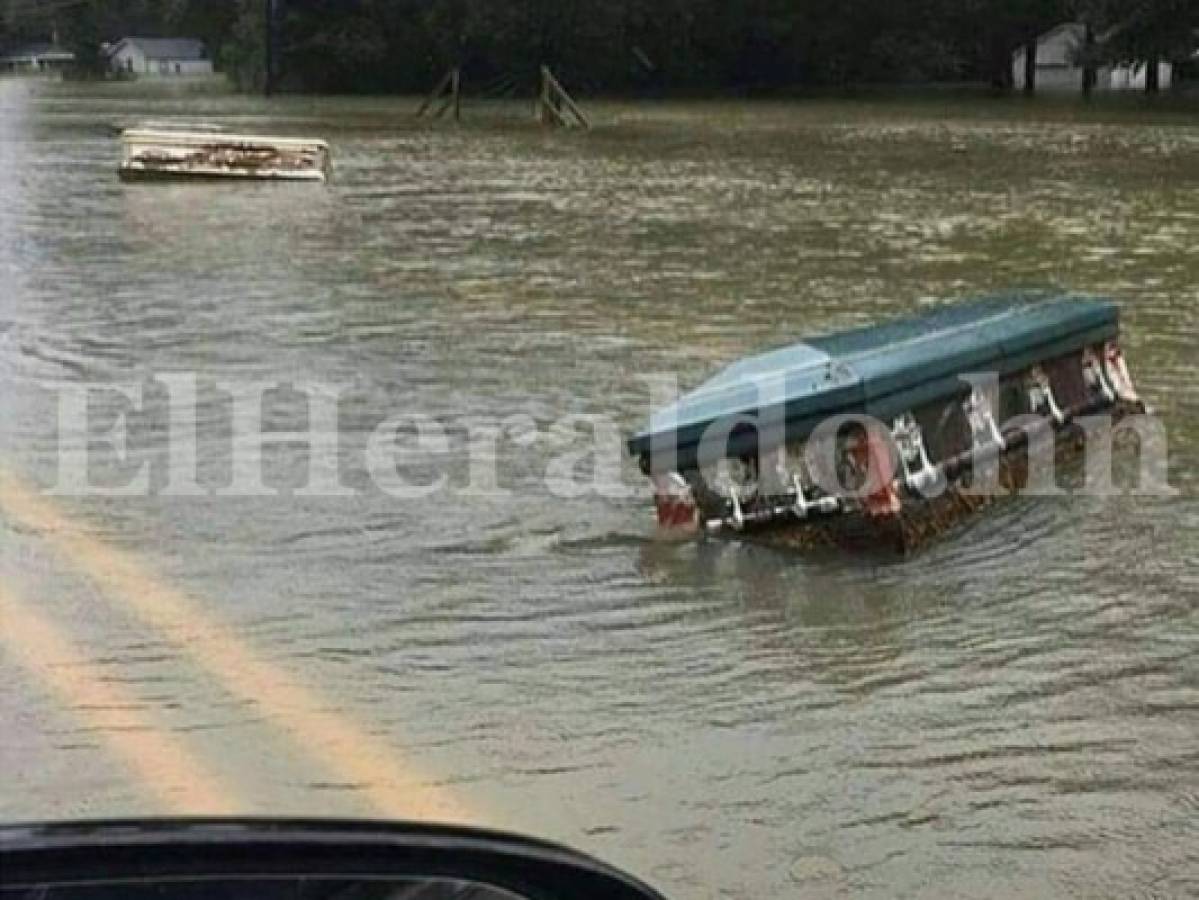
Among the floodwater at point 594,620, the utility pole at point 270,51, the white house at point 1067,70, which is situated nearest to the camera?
the floodwater at point 594,620

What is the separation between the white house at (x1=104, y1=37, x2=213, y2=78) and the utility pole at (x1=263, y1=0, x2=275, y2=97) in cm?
4965

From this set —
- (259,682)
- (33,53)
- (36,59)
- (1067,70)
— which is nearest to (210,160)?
(259,682)

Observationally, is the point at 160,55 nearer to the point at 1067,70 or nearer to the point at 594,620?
the point at 1067,70

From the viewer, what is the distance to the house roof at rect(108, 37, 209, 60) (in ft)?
421

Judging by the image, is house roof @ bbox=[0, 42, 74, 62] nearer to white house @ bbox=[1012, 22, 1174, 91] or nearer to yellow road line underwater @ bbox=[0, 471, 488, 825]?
white house @ bbox=[1012, 22, 1174, 91]

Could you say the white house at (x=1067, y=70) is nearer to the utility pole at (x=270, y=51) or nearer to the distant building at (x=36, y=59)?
the utility pole at (x=270, y=51)

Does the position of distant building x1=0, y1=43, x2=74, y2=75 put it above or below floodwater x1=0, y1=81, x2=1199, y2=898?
above

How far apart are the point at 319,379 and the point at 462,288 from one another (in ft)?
15.4

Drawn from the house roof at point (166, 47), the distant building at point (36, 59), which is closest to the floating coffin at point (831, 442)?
the distant building at point (36, 59)

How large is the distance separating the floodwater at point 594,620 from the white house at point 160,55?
11426cm

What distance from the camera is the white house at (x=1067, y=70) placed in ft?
276

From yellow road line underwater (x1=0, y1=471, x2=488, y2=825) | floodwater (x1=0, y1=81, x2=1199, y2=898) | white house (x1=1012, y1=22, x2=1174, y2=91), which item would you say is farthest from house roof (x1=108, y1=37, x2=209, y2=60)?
yellow road line underwater (x1=0, y1=471, x2=488, y2=825)

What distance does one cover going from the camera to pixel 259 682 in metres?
6.24

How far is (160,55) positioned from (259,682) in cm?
12867
